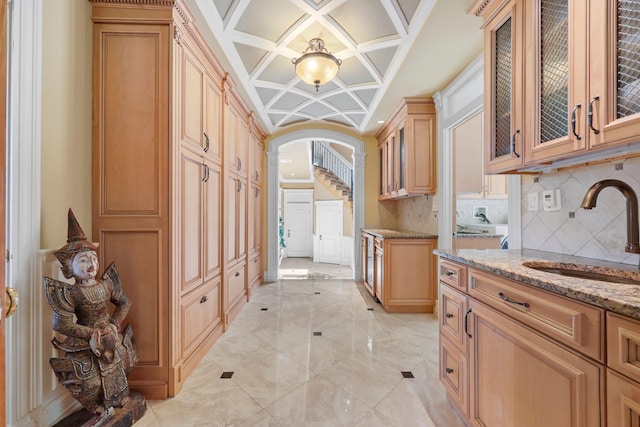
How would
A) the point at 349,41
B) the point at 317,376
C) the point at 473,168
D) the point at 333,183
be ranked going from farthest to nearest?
the point at 333,183, the point at 473,168, the point at 349,41, the point at 317,376

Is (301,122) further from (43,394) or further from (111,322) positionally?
(43,394)

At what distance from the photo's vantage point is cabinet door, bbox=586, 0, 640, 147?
102 centimetres

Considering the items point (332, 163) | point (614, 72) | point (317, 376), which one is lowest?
point (317, 376)

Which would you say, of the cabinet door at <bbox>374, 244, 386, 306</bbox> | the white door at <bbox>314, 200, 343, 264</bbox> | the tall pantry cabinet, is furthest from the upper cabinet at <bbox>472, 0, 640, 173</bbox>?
the white door at <bbox>314, 200, 343, 264</bbox>

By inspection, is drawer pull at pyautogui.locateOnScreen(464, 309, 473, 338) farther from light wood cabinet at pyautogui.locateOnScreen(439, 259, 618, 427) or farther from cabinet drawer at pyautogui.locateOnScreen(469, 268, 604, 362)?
cabinet drawer at pyautogui.locateOnScreen(469, 268, 604, 362)

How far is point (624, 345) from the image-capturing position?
77cm

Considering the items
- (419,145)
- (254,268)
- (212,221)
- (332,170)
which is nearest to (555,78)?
(419,145)

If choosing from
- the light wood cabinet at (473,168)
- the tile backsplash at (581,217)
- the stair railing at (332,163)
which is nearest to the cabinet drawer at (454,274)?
the tile backsplash at (581,217)

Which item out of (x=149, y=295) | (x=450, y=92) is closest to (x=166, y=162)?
(x=149, y=295)

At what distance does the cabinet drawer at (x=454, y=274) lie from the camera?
5.10 ft

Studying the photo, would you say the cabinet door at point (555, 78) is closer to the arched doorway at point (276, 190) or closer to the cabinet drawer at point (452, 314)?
the cabinet drawer at point (452, 314)

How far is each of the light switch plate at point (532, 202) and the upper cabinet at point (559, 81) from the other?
0.25 metres

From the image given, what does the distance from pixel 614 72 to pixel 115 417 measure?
2.86 metres

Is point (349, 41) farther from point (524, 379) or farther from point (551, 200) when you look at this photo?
point (524, 379)
